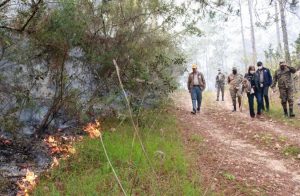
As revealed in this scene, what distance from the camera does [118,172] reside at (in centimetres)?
667

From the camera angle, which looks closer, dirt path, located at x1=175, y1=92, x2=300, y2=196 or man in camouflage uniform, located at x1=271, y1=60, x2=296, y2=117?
dirt path, located at x1=175, y1=92, x2=300, y2=196

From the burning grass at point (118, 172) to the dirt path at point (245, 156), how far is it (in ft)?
1.55

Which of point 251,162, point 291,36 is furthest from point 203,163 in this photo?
point 291,36

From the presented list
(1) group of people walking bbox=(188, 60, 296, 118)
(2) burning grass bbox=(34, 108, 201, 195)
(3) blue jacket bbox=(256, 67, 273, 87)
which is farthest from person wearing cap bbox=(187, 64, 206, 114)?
(2) burning grass bbox=(34, 108, 201, 195)

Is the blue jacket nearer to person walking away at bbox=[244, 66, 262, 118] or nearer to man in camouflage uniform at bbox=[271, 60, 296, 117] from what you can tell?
person walking away at bbox=[244, 66, 262, 118]

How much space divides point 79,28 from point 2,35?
1.91 metres

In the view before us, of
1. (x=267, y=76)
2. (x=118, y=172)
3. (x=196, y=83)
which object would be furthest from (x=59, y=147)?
(x=267, y=76)

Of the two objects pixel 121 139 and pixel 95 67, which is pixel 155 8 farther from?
pixel 121 139

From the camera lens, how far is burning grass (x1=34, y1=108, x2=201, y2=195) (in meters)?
5.85

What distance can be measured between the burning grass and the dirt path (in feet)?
1.55

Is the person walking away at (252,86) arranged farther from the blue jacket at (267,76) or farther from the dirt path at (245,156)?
the dirt path at (245,156)

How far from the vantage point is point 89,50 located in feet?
35.6

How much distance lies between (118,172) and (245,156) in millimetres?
3328

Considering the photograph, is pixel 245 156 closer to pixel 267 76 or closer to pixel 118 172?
pixel 118 172
